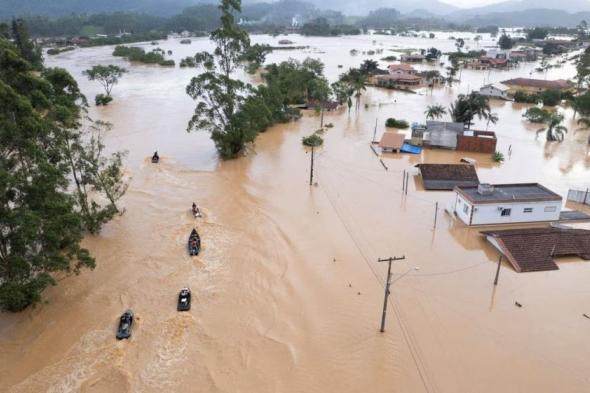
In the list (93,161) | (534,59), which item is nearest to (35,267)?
(93,161)

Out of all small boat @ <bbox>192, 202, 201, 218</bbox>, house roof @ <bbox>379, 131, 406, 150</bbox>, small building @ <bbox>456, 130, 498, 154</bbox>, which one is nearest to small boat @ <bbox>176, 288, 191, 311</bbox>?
small boat @ <bbox>192, 202, 201, 218</bbox>

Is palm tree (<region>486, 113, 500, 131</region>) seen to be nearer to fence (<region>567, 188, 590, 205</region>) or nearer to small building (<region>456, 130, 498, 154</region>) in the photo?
small building (<region>456, 130, 498, 154</region>)

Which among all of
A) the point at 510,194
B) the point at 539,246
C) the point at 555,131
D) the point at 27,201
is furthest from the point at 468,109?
the point at 27,201

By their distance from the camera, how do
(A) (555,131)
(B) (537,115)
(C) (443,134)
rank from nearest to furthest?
1. (C) (443,134)
2. (A) (555,131)
3. (B) (537,115)

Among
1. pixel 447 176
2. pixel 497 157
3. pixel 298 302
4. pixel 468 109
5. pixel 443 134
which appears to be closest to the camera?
pixel 298 302

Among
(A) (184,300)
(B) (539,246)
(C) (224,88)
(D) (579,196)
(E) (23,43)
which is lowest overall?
(A) (184,300)

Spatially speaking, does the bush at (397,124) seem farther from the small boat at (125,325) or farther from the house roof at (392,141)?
the small boat at (125,325)

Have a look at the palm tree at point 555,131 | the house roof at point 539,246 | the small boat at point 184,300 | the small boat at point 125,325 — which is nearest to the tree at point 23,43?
the small boat at point 184,300

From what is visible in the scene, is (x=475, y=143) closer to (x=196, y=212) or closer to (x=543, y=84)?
(x=196, y=212)
